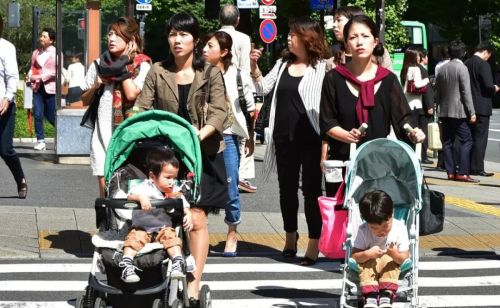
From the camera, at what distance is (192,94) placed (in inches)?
348

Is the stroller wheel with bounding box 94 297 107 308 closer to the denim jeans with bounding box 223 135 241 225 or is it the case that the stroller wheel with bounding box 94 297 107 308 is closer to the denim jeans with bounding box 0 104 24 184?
the denim jeans with bounding box 223 135 241 225

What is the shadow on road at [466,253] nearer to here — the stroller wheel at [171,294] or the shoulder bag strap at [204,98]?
the shoulder bag strap at [204,98]

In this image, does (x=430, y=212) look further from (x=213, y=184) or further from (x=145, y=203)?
(x=145, y=203)

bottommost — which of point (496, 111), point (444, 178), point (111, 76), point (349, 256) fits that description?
point (496, 111)

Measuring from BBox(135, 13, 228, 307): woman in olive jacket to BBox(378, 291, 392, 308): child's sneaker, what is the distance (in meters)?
1.36

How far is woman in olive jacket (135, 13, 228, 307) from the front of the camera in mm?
8750

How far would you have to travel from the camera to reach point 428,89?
20.3 m

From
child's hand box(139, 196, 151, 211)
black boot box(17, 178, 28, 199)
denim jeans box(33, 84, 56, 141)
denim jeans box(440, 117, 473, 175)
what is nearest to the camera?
child's hand box(139, 196, 151, 211)

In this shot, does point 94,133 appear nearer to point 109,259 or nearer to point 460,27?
point 109,259

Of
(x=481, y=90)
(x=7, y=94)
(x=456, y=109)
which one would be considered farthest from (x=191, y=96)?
(x=481, y=90)

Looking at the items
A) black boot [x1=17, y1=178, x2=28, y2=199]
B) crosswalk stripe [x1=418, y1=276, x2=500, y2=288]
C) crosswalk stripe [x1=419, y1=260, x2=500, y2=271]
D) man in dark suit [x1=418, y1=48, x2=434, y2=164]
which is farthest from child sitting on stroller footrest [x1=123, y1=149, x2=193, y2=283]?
man in dark suit [x1=418, y1=48, x2=434, y2=164]

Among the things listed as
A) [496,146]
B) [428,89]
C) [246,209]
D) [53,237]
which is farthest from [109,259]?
[496,146]

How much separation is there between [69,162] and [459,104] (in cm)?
558

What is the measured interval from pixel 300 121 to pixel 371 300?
3.13 meters
